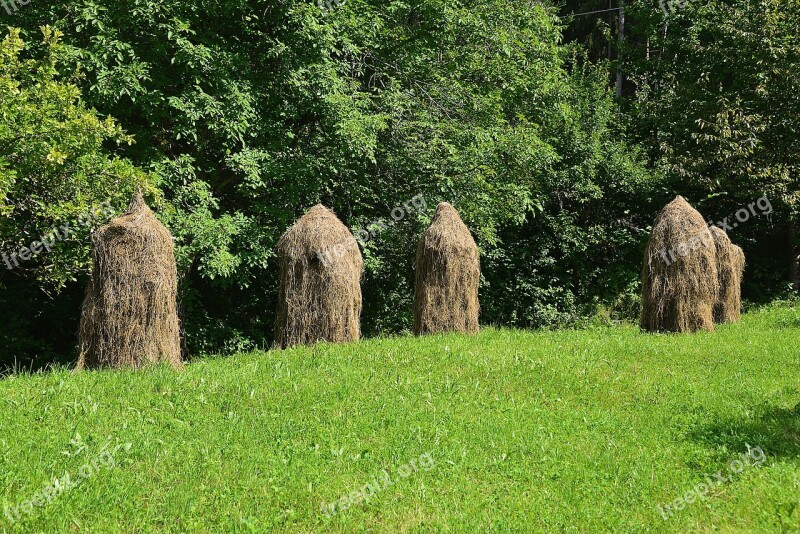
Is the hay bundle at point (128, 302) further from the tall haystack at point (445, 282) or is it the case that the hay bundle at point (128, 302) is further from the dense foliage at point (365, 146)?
the tall haystack at point (445, 282)

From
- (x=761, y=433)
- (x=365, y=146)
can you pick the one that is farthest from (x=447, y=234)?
(x=761, y=433)

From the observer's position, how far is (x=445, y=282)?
493 inches

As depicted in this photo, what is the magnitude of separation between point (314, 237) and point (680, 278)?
7.39 meters

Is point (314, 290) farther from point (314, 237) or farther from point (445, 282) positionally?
point (445, 282)

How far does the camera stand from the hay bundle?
9.12 m

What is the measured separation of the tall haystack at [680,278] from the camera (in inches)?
516

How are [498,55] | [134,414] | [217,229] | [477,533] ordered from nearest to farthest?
[477,533] → [134,414] → [217,229] → [498,55]

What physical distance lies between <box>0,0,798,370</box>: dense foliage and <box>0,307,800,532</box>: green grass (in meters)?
5.20

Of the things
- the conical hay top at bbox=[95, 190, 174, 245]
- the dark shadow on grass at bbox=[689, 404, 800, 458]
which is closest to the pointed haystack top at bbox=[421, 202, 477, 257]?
the conical hay top at bbox=[95, 190, 174, 245]

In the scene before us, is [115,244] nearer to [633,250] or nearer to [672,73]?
[633,250]

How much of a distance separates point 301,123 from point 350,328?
25.6 feet

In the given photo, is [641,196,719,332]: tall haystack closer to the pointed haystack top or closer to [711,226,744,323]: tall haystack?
[711,226,744,323]: tall haystack

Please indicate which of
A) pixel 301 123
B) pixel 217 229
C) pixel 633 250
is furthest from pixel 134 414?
pixel 633 250

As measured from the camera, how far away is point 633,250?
23.5 metres
